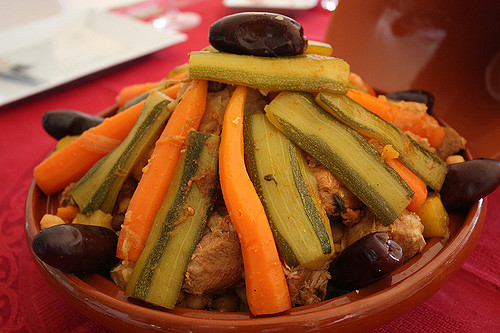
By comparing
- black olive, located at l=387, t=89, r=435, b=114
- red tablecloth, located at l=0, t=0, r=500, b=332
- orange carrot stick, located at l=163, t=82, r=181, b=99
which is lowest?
red tablecloth, located at l=0, t=0, r=500, b=332

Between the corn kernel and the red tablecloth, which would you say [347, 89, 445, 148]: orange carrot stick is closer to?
the red tablecloth

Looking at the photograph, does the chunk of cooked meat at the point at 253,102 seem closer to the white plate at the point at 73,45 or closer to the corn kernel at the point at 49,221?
the corn kernel at the point at 49,221

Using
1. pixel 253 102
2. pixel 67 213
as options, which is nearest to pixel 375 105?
pixel 253 102

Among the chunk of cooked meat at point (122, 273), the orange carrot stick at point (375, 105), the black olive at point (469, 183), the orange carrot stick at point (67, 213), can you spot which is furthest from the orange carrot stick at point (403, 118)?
the orange carrot stick at point (67, 213)

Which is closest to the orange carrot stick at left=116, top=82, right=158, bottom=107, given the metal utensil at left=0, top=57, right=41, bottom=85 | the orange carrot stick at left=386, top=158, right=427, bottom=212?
the orange carrot stick at left=386, top=158, right=427, bottom=212

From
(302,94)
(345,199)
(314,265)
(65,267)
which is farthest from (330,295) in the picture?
(65,267)

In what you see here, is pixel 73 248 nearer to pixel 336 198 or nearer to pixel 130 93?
pixel 336 198

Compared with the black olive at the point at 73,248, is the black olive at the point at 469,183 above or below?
above

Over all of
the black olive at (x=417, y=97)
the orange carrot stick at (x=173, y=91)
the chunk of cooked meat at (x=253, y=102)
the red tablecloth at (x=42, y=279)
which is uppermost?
the black olive at (x=417, y=97)

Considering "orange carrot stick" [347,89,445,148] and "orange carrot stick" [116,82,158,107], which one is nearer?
"orange carrot stick" [347,89,445,148]
